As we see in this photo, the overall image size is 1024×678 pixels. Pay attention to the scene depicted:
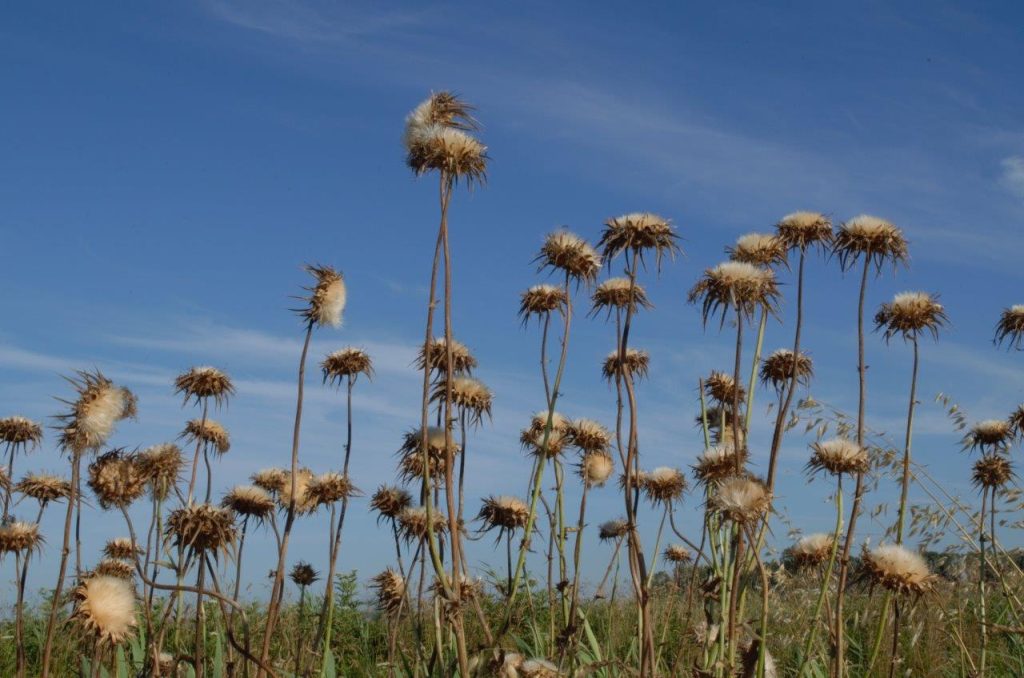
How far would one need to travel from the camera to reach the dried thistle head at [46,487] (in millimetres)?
5086

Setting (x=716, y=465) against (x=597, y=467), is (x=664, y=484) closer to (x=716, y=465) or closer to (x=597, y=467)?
(x=597, y=467)

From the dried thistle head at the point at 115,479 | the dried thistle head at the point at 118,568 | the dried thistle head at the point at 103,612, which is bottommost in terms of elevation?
the dried thistle head at the point at 103,612

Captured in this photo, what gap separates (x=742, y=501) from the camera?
11.2 feet

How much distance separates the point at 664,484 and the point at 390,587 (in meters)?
1.68

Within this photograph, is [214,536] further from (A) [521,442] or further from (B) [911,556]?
(B) [911,556]

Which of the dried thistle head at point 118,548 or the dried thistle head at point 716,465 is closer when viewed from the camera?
the dried thistle head at point 716,465

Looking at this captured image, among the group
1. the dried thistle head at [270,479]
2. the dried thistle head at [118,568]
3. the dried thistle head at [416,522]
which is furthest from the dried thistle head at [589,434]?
the dried thistle head at [118,568]

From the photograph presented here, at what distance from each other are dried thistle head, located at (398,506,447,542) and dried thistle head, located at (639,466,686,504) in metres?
1.37

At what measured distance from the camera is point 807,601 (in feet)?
22.3

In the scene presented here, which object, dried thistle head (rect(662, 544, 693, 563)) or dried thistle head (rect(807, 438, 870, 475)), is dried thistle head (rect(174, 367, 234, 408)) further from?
dried thistle head (rect(662, 544, 693, 563))

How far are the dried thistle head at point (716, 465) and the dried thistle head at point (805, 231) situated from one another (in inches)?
53.2

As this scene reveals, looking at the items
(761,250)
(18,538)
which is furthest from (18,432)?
(761,250)

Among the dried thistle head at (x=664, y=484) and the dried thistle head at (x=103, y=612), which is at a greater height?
the dried thistle head at (x=664, y=484)

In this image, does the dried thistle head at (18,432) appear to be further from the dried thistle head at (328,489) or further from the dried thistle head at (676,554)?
the dried thistle head at (676,554)
